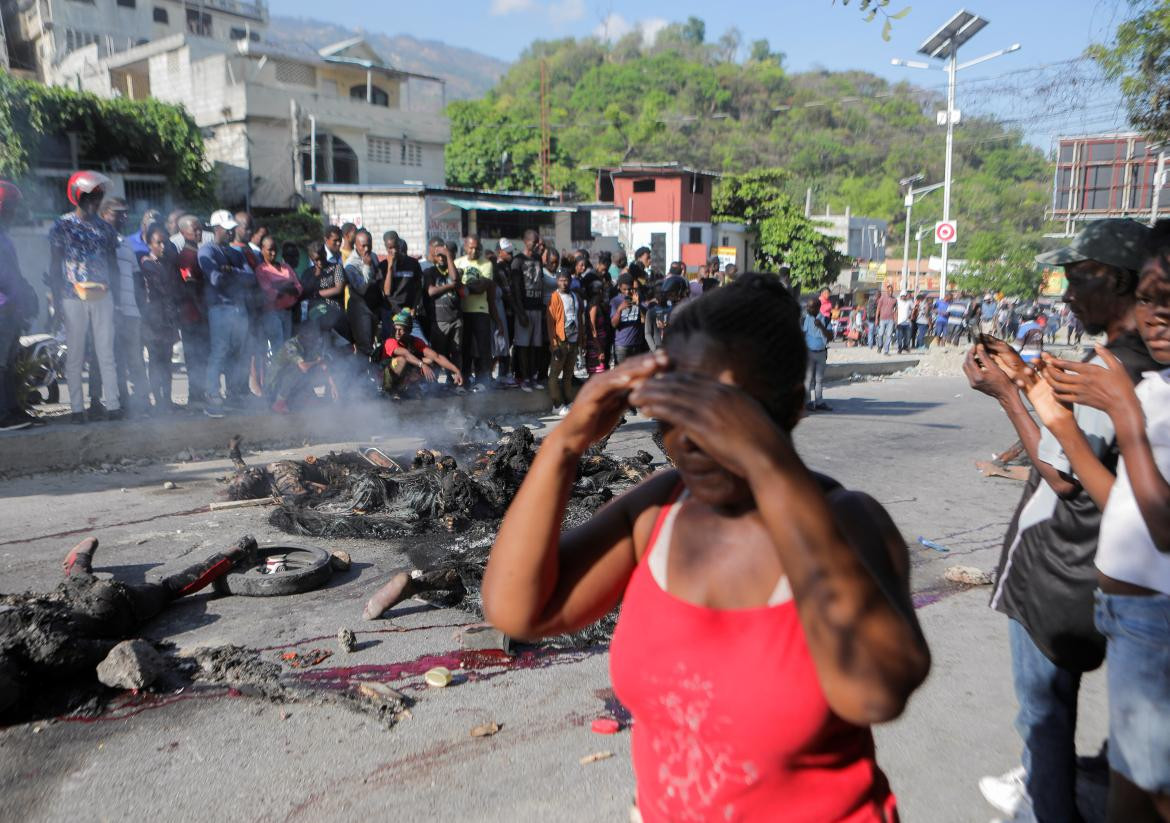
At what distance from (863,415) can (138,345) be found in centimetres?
930

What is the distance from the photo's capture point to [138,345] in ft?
28.9

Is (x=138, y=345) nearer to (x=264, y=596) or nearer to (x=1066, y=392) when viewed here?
(x=264, y=596)

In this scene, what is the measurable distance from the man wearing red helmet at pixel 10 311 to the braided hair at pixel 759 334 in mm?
8331

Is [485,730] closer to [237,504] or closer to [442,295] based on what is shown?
[237,504]

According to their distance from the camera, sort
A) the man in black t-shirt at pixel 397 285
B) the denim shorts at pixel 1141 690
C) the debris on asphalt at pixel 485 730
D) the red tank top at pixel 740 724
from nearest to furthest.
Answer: the red tank top at pixel 740 724, the denim shorts at pixel 1141 690, the debris on asphalt at pixel 485 730, the man in black t-shirt at pixel 397 285

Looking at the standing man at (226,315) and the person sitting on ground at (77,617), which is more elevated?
the standing man at (226,315)

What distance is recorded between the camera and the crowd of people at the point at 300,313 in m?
8.26

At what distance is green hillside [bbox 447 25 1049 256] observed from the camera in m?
68.2

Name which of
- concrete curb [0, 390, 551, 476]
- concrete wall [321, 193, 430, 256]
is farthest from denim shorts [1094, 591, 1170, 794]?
concrete wall [321, 193, 430, 256]

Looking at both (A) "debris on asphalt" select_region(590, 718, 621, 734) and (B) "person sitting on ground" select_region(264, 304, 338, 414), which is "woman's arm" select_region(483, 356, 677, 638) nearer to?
(A) "debris on asphalt" select_region(590, 718, 621, 734)

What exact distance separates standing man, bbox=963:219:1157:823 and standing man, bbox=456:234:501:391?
8820mm

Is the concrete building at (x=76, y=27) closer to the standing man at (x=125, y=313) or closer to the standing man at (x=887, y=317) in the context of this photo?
the standing man at (x=887, y=317)

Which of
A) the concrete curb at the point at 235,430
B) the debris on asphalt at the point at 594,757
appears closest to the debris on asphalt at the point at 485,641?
the debris on asphalt at the point at 594,757

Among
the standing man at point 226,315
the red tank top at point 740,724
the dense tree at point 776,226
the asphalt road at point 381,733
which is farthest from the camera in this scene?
the dense tree at point 776,226
